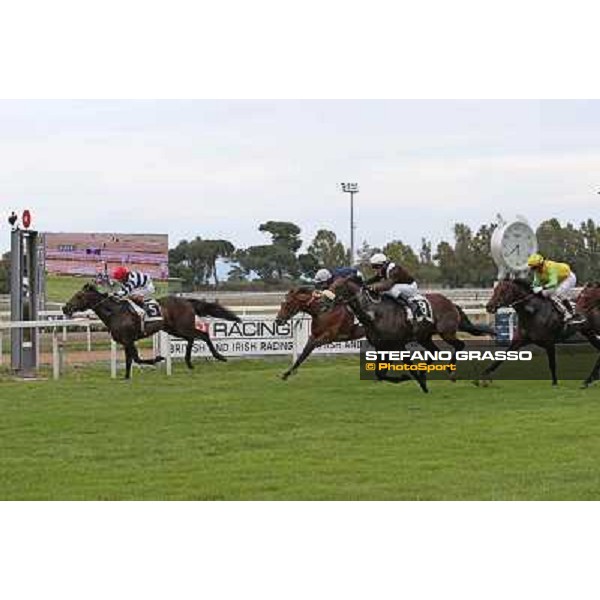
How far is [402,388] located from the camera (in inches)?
581

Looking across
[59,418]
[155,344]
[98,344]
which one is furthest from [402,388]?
[98,344]

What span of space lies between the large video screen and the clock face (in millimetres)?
8739

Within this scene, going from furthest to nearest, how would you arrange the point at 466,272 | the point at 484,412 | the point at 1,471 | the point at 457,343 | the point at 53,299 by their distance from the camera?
1. the point at 466,272
2. the point at 53,299
3. the point at 457,343
4. the point at 484,412
5. the point at 1,471

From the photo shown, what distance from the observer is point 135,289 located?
18047 millimetres

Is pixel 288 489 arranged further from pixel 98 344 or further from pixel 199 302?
pixel 98 344

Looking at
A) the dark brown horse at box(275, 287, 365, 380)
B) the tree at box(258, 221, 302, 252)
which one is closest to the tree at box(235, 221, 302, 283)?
the tree at box(258, 221, 302, 252)

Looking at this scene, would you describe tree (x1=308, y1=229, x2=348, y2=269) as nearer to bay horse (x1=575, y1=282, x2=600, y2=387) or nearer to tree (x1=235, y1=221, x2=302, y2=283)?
tree (x1=235, y1=221, x2=302, y2=283)

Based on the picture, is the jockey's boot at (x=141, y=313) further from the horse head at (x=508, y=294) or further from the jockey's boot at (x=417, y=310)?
the horse head at (x=508, y=294)

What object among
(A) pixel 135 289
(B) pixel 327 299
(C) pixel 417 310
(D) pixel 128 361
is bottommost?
(D) pixel 128 361

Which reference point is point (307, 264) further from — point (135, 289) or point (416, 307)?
point (416, 307)

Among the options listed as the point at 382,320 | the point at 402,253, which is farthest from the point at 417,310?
the point at 402,253

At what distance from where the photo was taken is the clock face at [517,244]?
72.2 ft

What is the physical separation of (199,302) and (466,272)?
87.1 ft

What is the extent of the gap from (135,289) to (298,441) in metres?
8.63
